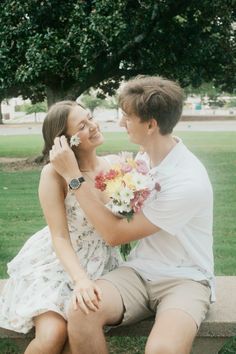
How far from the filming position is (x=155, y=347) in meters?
2.81

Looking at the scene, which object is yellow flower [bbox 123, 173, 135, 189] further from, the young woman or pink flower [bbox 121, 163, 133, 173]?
the young woman

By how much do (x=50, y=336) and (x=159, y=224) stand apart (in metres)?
0.75

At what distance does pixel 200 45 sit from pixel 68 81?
12.0 ft

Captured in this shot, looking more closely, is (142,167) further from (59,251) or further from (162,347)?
(162,347)

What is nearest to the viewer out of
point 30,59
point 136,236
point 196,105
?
point 136,236

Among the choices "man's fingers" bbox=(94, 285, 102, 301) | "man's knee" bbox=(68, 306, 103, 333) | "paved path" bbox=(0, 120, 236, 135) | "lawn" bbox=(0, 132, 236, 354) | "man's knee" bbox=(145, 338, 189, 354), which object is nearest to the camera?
"man's knee" bbox=(145, 338, 189, 354)

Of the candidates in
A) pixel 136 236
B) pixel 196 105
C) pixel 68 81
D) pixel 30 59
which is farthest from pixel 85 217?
pixel 196 105

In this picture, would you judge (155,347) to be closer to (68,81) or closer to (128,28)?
(128,28)

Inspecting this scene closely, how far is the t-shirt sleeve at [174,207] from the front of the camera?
3141 mm

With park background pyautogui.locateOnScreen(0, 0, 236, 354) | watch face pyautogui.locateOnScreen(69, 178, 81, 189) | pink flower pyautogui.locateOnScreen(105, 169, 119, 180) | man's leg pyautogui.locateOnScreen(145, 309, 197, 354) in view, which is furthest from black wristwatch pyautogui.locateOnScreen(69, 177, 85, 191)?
park background pyautogui.locateOnScreen(0, 0, 236, 354)

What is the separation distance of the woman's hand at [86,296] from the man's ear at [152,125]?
84 centimetres

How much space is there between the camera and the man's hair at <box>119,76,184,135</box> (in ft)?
10.7

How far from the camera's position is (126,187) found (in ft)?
10.3

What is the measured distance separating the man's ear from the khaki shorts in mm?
742
